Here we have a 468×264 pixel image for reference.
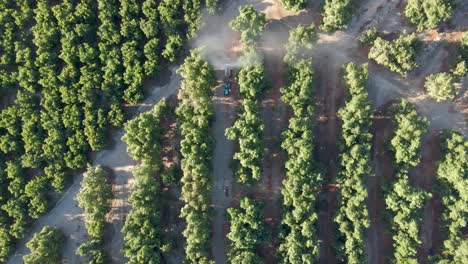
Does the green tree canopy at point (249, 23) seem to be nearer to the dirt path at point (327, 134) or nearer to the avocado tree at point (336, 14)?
the avocado tree at point (336, 14)

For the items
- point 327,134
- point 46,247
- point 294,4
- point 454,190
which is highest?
point 294,4

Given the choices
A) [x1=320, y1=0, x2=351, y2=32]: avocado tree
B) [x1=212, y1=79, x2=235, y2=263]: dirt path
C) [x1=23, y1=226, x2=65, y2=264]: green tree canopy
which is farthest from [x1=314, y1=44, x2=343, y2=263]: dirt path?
[x1=23, y1=226, x2=65, y2=264]: green tree canopy

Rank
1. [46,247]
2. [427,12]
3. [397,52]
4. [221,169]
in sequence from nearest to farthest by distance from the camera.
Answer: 1. [427,12]
2. [397,52]
3. [46,247]
4. [221,169]

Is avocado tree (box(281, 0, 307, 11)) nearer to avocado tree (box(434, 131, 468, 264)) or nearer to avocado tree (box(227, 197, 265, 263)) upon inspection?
avocado tree (box(434, 131, 468, 264))

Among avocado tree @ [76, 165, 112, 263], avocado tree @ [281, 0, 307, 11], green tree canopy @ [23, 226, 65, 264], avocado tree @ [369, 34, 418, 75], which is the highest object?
avocado tree @ [281, 0, 307, 11]

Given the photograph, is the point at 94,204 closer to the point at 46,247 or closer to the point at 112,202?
the point at 112,202

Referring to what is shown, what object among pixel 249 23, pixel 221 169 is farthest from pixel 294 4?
pixel 221 169

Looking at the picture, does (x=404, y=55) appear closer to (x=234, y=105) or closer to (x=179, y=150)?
(x=234, y=105)

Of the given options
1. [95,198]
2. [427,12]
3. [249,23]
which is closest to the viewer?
[427,12]
